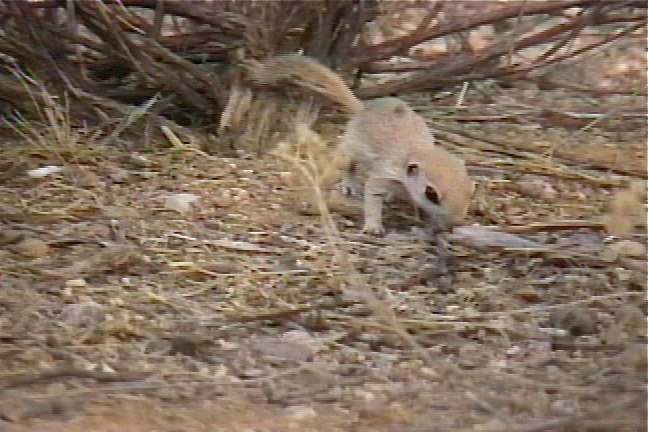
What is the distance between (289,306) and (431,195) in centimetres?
70

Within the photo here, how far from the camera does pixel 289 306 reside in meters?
2.50

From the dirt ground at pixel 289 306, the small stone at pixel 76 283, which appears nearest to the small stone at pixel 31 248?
the dirt ground at pixel 289 306

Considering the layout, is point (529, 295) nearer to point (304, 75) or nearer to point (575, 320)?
point (575, 320)

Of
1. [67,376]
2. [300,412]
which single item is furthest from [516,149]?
[67,376]

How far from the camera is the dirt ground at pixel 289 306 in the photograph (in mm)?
1957

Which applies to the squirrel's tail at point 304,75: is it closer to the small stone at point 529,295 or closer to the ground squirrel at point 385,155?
the ground squirrel at point 385,155

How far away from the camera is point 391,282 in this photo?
2637mm

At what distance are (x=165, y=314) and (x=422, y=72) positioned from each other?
88.1 inches

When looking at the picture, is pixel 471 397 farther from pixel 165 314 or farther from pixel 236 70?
pixel 236 70

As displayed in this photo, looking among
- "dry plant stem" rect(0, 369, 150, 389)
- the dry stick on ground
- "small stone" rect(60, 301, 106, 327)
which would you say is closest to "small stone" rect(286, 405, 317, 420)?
"dry plant stem" rect(0, 369, 150, 389)

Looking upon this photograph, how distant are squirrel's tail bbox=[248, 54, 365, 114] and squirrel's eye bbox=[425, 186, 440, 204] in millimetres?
736

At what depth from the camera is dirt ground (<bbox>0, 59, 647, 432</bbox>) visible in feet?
6.42

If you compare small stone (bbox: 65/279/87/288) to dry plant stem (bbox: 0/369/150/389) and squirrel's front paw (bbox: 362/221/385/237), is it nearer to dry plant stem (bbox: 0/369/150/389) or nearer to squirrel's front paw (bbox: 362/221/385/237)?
dry plant stem (bbox: 0/369/150/389)

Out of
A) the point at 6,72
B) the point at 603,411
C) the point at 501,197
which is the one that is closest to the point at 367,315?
the point at 603,411
